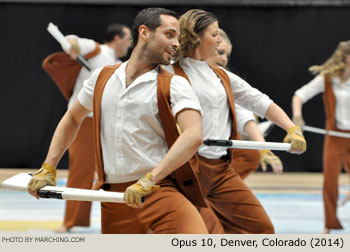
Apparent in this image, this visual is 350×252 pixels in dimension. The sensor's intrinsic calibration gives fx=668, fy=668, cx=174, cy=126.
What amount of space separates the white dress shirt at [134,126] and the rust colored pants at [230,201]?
881 millimetres

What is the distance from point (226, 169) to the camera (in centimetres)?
388

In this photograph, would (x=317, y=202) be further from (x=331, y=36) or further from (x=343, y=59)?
(x=331, y=36)

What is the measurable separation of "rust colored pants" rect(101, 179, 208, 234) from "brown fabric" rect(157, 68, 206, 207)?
0.17ft

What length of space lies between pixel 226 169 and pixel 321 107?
297 inches

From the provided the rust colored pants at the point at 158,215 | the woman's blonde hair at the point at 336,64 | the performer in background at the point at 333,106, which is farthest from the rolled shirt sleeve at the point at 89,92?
the woman's blonde hair at the point at 336,64

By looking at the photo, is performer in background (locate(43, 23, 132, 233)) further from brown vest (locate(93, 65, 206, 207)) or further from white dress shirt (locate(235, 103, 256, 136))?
brown vest (locate(93, 65, 206, 207))

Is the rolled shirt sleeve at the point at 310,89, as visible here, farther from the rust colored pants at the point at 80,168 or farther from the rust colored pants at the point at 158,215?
the rust colored pants at the point at 158,215

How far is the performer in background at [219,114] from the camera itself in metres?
3.73

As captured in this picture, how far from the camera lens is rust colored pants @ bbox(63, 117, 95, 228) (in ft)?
20.0

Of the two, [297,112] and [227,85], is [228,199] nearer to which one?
[227,85]

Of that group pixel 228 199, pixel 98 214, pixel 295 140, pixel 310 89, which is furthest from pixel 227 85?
pixel 98 214

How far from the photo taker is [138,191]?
Answer: 2668mm

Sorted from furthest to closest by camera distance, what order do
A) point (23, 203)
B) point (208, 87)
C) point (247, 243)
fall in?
point (23, 203)
point (208, 87)
point (247, 243)

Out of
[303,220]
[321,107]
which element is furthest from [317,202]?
[321,107]
